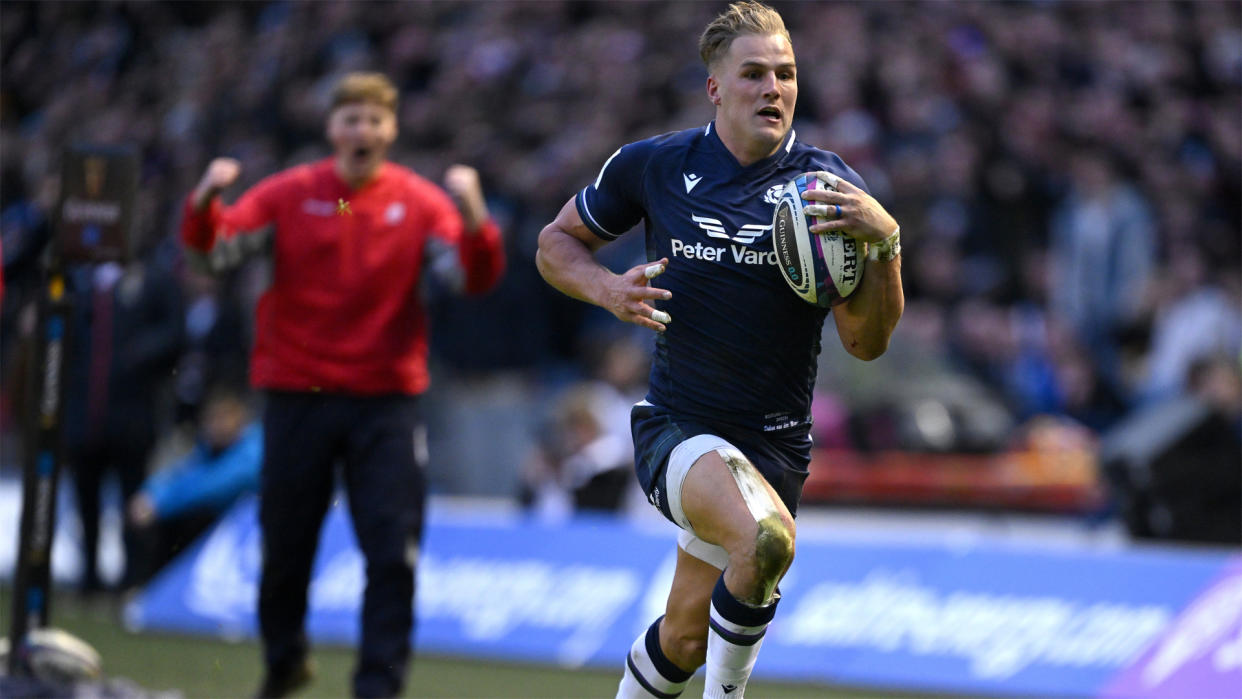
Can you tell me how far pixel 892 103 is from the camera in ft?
46.3

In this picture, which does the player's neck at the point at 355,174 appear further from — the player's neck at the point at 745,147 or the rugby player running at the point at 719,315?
the player's neck at the point at 745,147

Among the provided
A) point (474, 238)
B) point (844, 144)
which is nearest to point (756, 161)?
point (474, 238)

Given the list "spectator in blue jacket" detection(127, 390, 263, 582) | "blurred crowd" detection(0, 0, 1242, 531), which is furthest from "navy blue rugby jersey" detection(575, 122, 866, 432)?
"spectator in blue jacket" detection(127, 390, 263, 582)

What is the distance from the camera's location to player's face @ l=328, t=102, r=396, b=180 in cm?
703

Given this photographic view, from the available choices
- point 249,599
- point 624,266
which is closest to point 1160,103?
point 624,266

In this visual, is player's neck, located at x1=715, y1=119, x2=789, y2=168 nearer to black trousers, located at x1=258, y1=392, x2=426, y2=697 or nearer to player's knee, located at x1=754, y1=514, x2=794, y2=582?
player's knee, located at x1=754, y1=514, x2=794, y2=582

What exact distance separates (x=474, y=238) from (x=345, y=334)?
2.29 feet

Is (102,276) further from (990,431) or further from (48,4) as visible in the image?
(990,431)

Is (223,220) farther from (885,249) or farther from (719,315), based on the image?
(885,249)

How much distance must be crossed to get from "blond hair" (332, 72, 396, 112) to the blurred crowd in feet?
13.2

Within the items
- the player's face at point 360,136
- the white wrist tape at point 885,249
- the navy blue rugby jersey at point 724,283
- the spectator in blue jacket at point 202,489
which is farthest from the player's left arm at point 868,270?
the spectator in blue jacket at point 202,489

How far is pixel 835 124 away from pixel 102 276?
20.3ft

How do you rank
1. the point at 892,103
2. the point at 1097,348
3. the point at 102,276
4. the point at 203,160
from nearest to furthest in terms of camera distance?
the point at 102,276 < the point at 1097,348 < the point at 892,103 < the point at 203,160

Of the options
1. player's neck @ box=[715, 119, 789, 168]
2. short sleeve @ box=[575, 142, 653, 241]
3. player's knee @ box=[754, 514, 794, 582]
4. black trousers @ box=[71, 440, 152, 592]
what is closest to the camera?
player's knee @ box=[754, 514, 794, 582]
